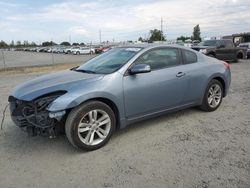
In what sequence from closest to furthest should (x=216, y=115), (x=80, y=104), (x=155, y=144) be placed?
(x=80, y=104), (x=155, y=144), (x=216, y=115)

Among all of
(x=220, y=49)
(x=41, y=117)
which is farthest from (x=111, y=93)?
(x=220, y=49)

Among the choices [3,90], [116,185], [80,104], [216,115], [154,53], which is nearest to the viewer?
[116,185]

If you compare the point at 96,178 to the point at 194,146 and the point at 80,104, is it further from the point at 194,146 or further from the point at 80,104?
the point at 194,146

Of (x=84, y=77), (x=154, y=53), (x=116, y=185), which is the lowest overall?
(x=116, y=185)

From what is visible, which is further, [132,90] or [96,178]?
[132,90]

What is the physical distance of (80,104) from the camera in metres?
4.00

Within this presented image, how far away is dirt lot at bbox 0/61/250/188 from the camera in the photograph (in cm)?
330

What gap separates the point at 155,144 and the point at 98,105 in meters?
1.07

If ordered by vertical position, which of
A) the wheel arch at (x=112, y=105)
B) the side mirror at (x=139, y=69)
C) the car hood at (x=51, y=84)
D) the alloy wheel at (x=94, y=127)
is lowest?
the alloy wheel at (x=94, y=127)

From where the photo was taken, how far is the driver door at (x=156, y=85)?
451 cm

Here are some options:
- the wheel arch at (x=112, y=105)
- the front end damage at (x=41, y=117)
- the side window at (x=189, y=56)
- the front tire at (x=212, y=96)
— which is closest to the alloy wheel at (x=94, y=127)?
the wheel arch at (x=112, y=105)

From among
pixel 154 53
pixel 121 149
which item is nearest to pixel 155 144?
pixel 121 149

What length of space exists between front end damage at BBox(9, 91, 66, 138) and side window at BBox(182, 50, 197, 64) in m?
2.60

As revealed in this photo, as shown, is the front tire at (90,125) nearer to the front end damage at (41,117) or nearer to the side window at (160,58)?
the front end damage at (41,117)
